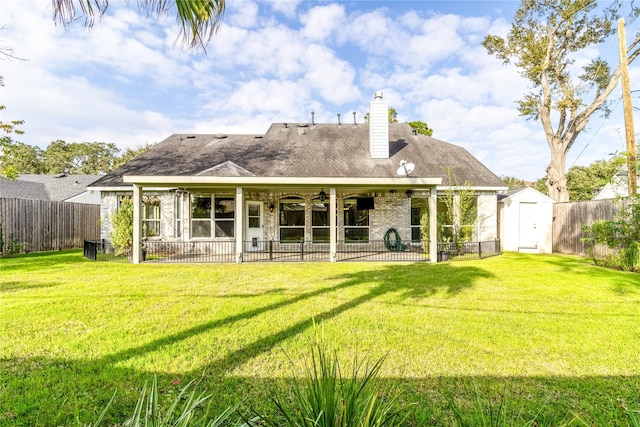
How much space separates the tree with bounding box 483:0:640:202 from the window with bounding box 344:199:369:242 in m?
11.3

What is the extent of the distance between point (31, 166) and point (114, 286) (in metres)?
49.8

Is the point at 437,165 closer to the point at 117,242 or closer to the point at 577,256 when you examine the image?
the point at 577,256

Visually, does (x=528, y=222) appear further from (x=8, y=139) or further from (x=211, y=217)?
(x=8, y=139)

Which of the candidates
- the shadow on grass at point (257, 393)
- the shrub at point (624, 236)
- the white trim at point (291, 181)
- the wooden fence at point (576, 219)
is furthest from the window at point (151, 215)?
the wooden fence at point (576, 219)

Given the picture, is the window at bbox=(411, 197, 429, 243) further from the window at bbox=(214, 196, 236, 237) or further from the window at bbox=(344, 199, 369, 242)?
the window at bbox=(214, 196, 236, 237)

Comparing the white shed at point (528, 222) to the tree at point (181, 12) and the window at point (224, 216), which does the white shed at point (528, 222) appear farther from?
the tree at point (181, 12)

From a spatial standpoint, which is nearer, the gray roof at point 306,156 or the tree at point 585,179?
the gray roof at point 306,156

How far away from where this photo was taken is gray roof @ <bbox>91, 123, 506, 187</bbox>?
14.3 m

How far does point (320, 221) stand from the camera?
14648 millimetres

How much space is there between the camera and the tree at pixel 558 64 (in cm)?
1684

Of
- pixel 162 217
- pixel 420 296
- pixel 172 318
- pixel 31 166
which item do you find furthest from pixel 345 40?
pixel 31 166

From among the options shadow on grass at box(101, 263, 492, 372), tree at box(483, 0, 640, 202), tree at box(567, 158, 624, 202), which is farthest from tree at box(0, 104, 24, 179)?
tree at box(567, 158, 624, 202)

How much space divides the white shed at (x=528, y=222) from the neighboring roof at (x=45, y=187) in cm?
2980

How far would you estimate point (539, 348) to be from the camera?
13.3 ft
